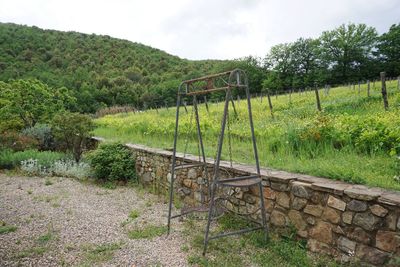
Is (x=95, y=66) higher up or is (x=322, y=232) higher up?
(x=95, y=66)

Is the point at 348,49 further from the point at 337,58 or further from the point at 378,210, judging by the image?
the point at 378,210

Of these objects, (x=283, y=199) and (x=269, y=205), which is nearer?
(x=283, y=199)

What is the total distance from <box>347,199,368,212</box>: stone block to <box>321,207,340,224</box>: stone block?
150 mm

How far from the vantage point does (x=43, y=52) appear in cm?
3750

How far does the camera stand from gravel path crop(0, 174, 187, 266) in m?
2.98

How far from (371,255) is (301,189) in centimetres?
82

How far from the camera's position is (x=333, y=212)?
8.78ft

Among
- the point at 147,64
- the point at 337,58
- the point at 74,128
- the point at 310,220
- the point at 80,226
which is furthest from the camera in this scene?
the point at 147,64

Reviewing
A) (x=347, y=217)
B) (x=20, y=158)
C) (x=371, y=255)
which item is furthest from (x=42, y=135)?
(x=371, y=255)

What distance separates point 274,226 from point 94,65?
139 feet

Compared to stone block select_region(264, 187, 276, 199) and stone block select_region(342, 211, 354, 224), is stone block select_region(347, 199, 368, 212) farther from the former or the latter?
stone block select_region(264, 187, 276, 199)

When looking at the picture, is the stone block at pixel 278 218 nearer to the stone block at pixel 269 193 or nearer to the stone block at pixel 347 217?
the stone block at pixel 269 193

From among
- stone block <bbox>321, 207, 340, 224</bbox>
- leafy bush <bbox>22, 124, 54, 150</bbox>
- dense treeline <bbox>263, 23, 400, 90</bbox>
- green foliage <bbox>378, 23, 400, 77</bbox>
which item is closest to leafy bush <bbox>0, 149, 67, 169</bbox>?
Answer: leafy bush <bbox>22, 124, 54, 150</bbox>

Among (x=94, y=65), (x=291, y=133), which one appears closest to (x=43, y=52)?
(x=94, y=65)
